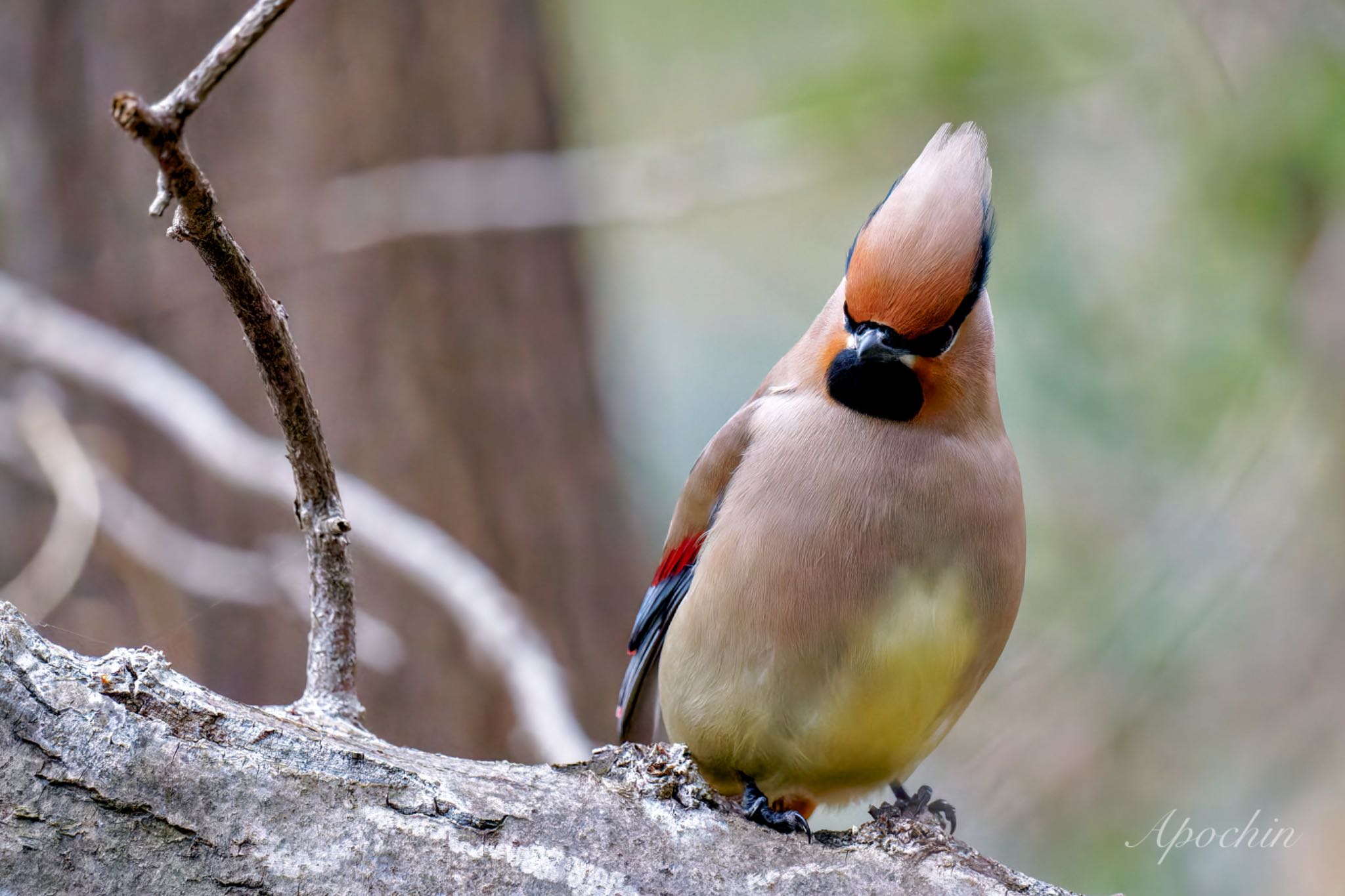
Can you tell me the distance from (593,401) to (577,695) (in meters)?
1.20

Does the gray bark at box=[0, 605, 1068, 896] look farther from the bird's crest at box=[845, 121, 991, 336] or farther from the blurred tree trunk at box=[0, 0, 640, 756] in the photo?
the blurred tree trunk at box=[0, 0, 640, 756]

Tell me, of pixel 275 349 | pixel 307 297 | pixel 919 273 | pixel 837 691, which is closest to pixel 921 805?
pixel 837 691

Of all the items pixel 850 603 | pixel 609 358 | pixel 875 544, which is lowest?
pixel 850 603

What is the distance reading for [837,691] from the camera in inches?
98.9

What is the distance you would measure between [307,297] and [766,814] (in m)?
3.11

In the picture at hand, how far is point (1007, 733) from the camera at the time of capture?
155 inches

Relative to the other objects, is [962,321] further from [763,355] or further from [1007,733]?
[763,355]

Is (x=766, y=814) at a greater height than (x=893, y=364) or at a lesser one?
lesser

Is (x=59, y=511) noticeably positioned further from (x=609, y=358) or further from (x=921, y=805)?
(x=921, y=805)

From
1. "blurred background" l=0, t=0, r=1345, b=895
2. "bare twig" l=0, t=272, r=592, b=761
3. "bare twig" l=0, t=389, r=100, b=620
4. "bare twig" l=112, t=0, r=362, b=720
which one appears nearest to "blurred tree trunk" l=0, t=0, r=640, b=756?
"blurred background" l=0, t=0, r=1345, b=895

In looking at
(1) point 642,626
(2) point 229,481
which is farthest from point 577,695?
(1) point 642,626

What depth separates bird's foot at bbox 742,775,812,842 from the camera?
237 cm
